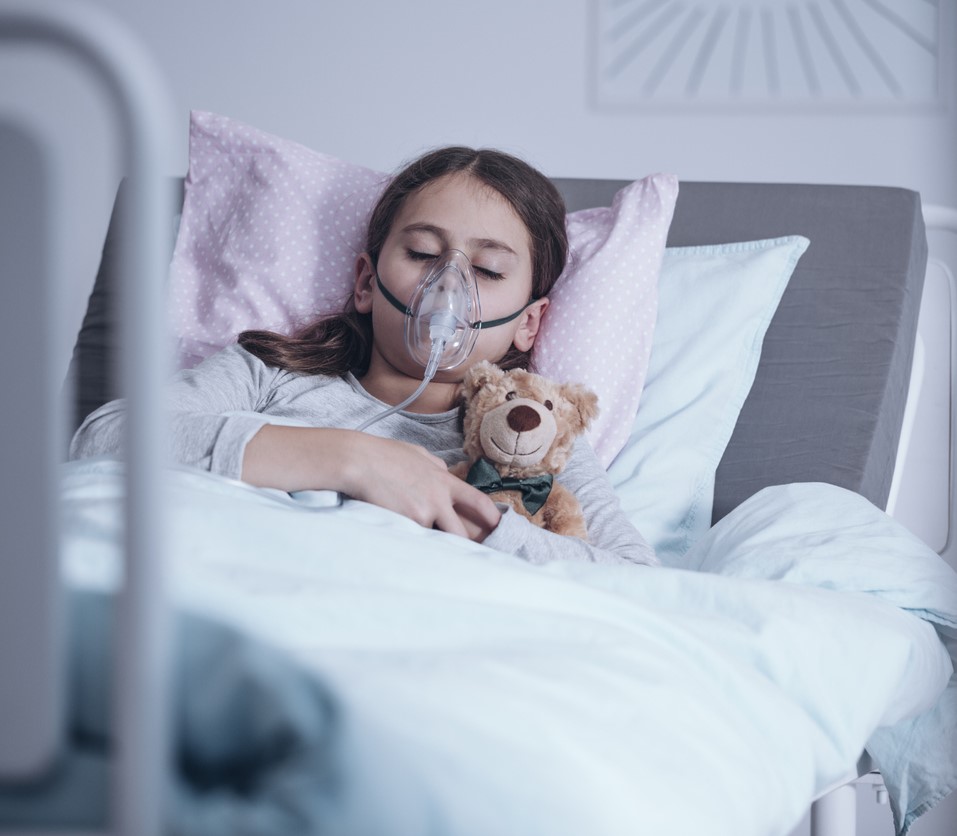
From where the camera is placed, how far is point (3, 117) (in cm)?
44

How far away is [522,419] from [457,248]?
0.37 m

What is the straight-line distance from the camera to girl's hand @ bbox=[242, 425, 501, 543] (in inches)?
44.0

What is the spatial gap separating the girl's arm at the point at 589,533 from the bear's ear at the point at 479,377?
0.17 meters

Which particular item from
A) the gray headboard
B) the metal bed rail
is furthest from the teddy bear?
the metal bed rail

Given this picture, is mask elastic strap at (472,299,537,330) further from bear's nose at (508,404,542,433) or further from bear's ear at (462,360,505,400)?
bear's nose at (508,404,542,433)

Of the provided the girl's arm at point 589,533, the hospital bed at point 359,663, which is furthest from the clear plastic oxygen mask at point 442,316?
the hospital bed at point 359,663

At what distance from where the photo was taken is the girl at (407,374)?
1.14m

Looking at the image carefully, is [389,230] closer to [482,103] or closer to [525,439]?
[525,439]

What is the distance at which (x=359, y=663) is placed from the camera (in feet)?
1.86

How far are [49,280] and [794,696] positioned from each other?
0.68 m

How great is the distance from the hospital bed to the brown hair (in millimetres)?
556

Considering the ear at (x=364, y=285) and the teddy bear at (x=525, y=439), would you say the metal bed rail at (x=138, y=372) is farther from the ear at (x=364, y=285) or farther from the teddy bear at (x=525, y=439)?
the ear at (x=364, y=285)

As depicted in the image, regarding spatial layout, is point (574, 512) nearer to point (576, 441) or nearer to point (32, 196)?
point (576, 441)

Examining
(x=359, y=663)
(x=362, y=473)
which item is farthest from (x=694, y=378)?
(x=359, y=663)
